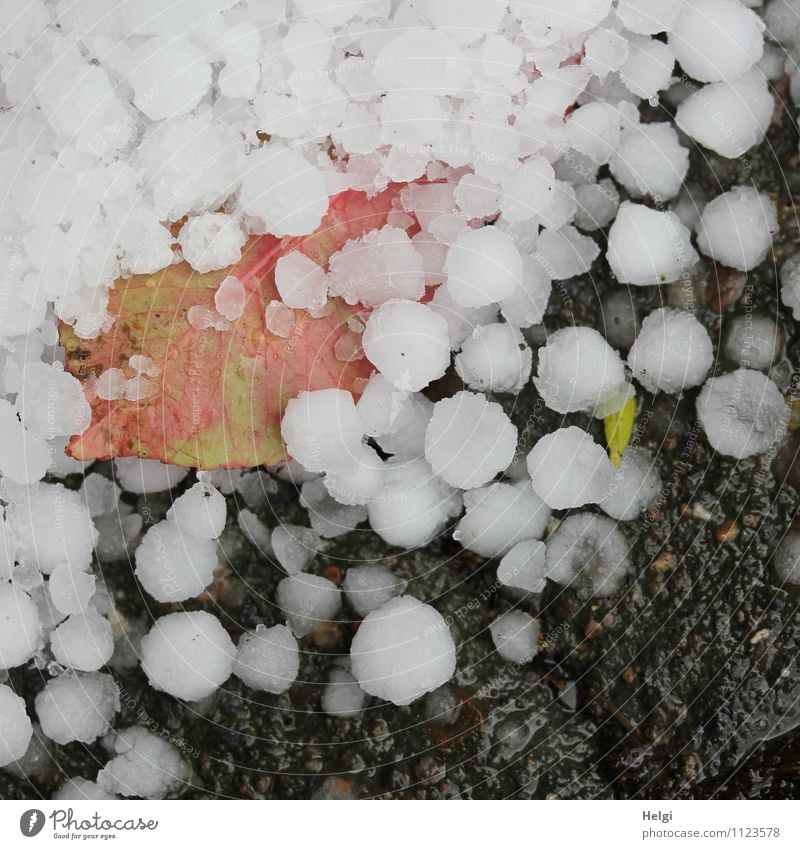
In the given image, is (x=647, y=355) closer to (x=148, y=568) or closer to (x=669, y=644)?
(x=669, y=644)

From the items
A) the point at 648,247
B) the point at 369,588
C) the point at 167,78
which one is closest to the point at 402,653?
the point at 369,588

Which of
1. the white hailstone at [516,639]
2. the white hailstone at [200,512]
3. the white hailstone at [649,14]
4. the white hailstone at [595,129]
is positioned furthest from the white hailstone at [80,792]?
the white hailstone at [649,14]

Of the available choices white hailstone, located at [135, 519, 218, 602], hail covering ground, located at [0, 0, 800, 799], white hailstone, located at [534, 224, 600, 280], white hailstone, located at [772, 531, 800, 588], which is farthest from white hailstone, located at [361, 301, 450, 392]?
white hailstone, located at [772, 531, 800, 588]

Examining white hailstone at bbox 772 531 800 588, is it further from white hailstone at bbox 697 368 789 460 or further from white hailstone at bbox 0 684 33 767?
white hailstone at bbox 0 684 33 767

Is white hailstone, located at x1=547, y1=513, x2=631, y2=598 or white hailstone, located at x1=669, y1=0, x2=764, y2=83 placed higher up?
white hailstone, located at x1=669, y1=0, x2=764, y2=83

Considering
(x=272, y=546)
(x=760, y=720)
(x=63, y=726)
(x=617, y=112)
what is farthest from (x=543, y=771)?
(x=617, y=112)
